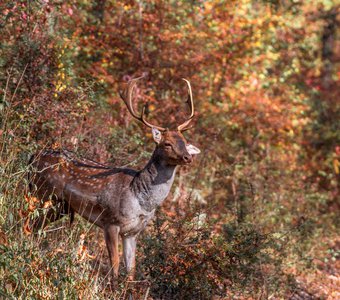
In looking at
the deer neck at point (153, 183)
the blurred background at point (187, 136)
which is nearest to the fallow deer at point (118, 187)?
the deer neck at point (153, 183)

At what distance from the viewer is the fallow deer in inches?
344

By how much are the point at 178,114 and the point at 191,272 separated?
547cm

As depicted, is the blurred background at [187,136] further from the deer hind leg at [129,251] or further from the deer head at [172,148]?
the deer head at [172,148]

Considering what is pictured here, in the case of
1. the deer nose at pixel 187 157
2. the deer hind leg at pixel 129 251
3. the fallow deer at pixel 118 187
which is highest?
the deer nose at pixel 187 157

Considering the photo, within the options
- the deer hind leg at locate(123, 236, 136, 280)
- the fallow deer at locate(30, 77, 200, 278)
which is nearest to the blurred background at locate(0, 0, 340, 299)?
the deer hind leg at locate(123, 236, 136, 280)

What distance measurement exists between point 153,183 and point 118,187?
1.21ft

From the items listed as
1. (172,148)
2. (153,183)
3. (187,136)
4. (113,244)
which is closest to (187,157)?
(172,148)

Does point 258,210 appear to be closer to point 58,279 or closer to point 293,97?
point 293,97

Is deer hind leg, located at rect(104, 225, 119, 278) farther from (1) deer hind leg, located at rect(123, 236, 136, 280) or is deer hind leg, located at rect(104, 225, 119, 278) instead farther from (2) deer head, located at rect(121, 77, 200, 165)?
(2) deer head, located at rect(121, 77, 200, 165)

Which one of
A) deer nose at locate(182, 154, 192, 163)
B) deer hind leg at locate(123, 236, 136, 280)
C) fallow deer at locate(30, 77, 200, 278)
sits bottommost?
deer hind leg at locate(123, 236, 136, 280)

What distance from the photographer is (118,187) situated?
889 cm

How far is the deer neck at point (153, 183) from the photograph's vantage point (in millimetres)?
8805

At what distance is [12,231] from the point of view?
740 cm

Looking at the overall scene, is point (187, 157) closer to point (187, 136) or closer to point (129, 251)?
point (129, 251)
